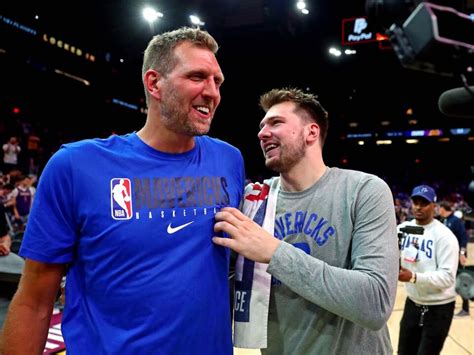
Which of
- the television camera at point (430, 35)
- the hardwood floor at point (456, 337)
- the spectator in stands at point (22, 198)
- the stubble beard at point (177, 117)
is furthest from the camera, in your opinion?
the spectator in stands at point (22, 198)

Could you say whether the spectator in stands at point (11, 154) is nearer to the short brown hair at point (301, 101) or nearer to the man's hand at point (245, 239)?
the short brown hair at point (301, 101)

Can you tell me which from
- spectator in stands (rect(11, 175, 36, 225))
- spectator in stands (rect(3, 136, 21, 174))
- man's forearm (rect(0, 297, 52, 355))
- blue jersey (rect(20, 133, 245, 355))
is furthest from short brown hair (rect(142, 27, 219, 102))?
spectator in stands (rect(3, 136, 21, 174))

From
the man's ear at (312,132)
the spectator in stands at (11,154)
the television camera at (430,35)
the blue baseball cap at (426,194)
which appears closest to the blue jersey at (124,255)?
the man's ear at (312,132)

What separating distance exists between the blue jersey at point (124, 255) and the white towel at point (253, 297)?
152 millimetres

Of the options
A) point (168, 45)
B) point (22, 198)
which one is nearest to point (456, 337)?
point (168, 45)

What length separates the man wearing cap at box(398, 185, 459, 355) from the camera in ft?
11.4

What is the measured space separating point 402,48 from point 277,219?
97cm

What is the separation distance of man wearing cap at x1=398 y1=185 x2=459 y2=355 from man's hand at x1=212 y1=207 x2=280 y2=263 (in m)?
2.38

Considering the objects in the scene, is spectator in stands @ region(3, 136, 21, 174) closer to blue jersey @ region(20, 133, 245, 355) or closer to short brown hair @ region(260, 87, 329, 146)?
short brown hair @ region(260, 87, 329, 146)

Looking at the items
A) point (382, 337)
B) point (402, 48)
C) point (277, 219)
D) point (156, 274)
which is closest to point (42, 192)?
point (156, 274)

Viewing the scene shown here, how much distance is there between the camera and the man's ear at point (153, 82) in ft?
4.90

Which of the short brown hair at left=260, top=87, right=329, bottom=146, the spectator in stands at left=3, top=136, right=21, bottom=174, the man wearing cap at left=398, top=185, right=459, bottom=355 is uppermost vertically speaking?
the spectator in stands at left=3, top=136, right=21, bottom=174

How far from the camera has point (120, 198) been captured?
133 centimetres

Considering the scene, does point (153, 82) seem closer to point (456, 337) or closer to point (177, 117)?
point (177, 117)
